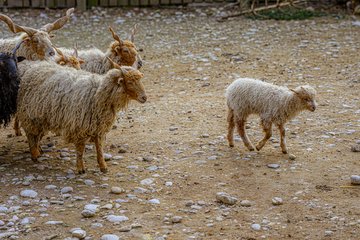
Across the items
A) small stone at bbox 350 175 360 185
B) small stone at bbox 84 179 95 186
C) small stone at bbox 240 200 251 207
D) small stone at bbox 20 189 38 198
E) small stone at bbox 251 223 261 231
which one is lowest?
small stone at bbox 20 189 38 198

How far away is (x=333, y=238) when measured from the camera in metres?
5.94

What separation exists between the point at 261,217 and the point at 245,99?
81.6 inches

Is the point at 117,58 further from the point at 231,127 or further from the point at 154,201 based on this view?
the point at 154,201

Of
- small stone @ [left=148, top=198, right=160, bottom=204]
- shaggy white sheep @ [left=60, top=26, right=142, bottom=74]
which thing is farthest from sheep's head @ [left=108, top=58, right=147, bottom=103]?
shaggy white sheep @ [left=60, top=26, right=142, bottom=74]

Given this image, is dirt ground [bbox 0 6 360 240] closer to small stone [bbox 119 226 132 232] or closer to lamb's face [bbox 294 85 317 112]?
small stone [bbox 119 226 132 232]

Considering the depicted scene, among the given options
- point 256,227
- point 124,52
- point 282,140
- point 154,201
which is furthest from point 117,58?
point 256,227

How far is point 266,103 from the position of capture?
8008 mm

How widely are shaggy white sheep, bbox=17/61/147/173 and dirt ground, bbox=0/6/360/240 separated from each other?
0.44 metres

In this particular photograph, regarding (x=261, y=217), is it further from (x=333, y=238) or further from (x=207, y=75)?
(x=207, y=75)

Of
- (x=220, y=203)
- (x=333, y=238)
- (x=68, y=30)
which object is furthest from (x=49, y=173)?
(x=68, y=30)

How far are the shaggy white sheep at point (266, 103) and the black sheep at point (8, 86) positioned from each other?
257 cm

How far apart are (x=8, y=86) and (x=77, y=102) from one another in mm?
832

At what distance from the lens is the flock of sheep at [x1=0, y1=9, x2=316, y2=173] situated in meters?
7.32

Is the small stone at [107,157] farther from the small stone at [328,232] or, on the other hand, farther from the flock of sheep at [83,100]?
the small stone at [328,232]
